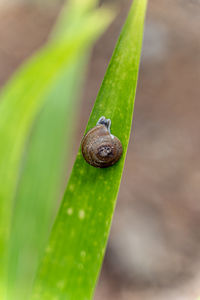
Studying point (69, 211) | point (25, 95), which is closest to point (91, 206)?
point (69, 211)

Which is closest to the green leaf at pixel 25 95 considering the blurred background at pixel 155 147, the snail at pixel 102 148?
the snail at pixel 102 148

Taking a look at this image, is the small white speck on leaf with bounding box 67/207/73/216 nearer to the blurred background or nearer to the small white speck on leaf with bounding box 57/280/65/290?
the small white speck on leaf with bounding box 57/280/65/290

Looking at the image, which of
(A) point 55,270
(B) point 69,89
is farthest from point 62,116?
(A) point 55,270

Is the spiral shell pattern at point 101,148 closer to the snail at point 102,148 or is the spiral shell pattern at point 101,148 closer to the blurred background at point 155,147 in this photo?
the snail at point 102,148

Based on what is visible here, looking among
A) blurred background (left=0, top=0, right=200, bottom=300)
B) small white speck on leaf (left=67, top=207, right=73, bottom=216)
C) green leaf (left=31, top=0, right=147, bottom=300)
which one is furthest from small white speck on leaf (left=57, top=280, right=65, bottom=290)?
blurred background (left=0, top=0, right=200, bottom=300)

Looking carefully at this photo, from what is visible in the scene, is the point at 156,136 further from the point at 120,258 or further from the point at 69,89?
the point at 69,89

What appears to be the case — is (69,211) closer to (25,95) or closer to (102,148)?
(102,148)

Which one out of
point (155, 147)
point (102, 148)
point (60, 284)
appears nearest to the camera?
point (60, 284)
